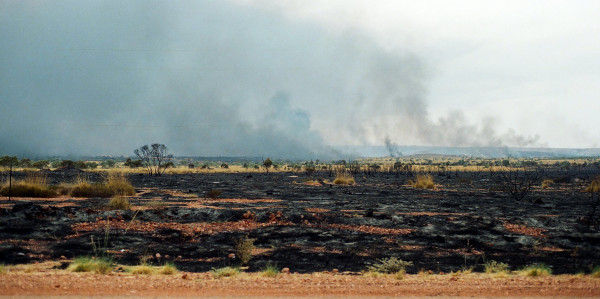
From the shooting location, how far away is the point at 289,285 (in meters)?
10.8

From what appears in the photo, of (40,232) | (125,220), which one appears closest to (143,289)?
(40,232)

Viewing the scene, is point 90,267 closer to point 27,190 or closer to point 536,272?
point 536,272

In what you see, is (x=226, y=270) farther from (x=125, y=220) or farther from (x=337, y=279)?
(x=125, y=220)

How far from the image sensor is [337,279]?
11867 mm

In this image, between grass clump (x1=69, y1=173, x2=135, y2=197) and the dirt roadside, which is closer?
the dirt roadside

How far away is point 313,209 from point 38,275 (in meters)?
18.3

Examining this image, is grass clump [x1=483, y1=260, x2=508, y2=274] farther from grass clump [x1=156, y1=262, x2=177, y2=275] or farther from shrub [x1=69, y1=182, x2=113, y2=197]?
shrub [x1=69, y1=182, x2=113, y2=197]

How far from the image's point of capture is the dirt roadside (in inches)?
388

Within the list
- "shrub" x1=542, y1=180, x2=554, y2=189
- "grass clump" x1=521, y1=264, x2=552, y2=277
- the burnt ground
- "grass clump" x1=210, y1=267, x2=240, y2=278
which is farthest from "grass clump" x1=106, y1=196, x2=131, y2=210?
"shrub" x1=542, y1=180, x2=554, y2=189

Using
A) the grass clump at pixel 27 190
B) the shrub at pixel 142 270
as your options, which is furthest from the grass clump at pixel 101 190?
the shrub at pixel 142 270

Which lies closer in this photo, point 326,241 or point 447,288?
point 447,288

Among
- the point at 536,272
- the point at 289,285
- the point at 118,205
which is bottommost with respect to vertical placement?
the point at 536,272

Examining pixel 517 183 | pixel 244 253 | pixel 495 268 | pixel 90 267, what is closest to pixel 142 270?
pixel 90 267

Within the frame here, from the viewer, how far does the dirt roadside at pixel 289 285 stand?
9.87 meters
